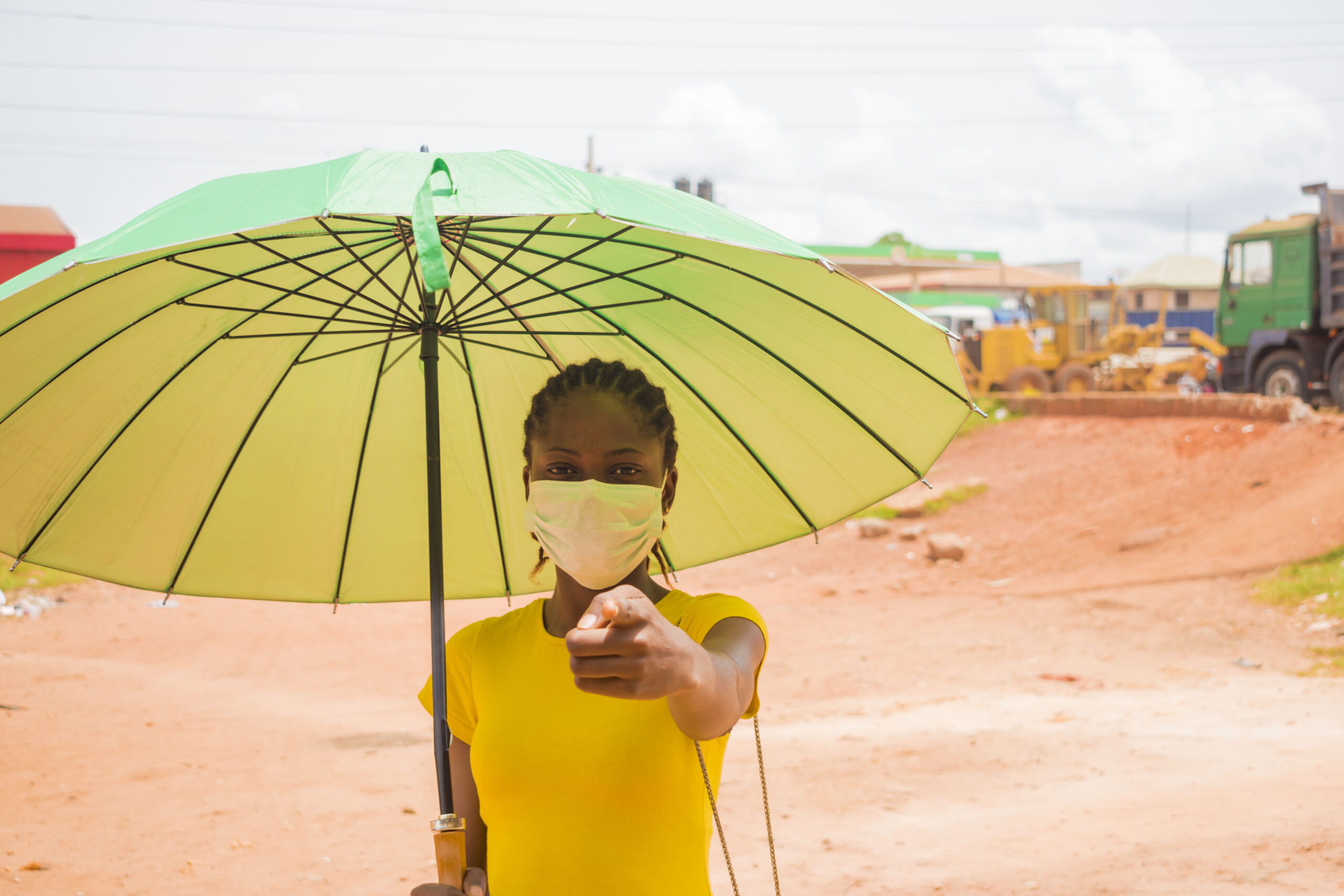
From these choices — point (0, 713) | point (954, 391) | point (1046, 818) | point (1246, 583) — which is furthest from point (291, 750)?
point (1246, 583)

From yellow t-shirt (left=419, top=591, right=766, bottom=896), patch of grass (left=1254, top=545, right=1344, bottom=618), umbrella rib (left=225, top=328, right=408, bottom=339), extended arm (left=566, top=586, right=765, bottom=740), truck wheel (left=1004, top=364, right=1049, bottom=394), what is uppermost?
umbrella rib (left=225, top=328, right=408, bottom=339)

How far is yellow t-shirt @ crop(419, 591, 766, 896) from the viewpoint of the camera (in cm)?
172

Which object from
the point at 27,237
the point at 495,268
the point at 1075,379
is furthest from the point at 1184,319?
the point at 495,268

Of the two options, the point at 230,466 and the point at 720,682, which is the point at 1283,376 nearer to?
the point at 230,466

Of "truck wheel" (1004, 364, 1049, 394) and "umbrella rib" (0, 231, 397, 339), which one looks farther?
"truck wheel" (1004, 364, 1049, 394)

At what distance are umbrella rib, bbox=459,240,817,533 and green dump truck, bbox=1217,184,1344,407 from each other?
1847 cm

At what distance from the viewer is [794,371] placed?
95.2 inches

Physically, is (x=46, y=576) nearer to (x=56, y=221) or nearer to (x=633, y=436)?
(x=56, y=221)

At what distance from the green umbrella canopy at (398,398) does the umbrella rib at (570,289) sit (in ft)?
0.04

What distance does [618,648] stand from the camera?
1.22 metres

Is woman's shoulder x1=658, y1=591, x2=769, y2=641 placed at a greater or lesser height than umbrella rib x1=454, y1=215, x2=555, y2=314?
lesser

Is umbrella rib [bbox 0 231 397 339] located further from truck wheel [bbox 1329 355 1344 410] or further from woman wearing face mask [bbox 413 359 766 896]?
truck wheel [bbox 1329 355 1344 410]

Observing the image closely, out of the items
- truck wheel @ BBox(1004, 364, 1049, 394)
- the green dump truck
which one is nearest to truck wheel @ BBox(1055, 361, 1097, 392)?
truck wheel @ BBox(1004, 364, 1049, 394)

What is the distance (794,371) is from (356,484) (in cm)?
103
